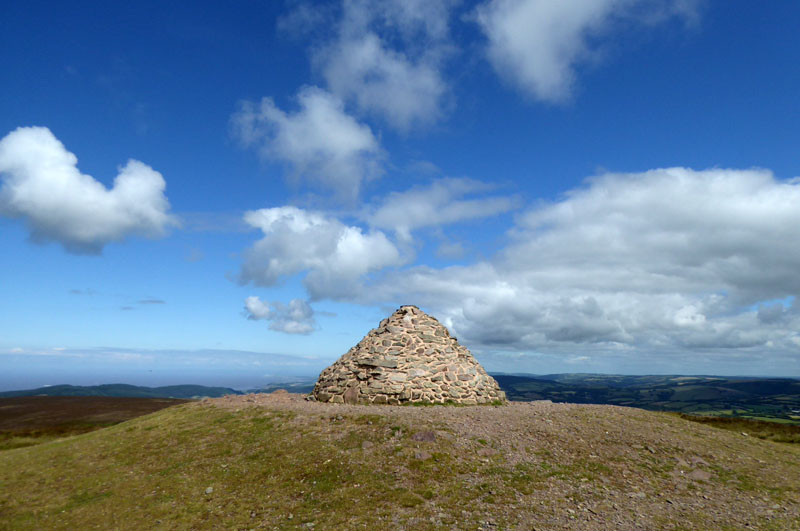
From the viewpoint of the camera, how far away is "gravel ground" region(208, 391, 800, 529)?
41.9 ft

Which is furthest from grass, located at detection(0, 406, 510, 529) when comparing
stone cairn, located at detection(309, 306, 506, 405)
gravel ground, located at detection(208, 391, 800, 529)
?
stone cairn, located at detection(309, 306, 506, 405)

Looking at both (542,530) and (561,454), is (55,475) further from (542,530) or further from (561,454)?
(561,454)

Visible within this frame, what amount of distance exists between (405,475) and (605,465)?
855cm

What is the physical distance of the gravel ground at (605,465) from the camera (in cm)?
1277

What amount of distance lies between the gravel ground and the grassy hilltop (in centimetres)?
7

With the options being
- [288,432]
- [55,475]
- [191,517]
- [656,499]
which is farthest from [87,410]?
[656,499]

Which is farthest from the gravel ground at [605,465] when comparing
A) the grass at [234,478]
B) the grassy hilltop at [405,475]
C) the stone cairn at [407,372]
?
the stone cairn at [407,372]

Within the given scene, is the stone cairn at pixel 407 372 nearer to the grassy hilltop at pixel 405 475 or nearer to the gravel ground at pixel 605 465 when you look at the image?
the gravel ground at pixel 605 465

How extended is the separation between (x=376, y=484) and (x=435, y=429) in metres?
5.05

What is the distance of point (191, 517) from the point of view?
44.8 feet

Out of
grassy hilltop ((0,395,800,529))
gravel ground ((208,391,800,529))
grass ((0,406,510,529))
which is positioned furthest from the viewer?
grass ((0,406,510,529))

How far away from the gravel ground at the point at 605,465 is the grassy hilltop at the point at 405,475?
0.07 m

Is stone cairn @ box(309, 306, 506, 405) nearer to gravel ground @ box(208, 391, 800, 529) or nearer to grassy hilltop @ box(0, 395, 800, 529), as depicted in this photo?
gravel ground @ box(208, 391, 800, 529)

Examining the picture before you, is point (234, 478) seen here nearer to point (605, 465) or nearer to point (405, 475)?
point (405, 475)
